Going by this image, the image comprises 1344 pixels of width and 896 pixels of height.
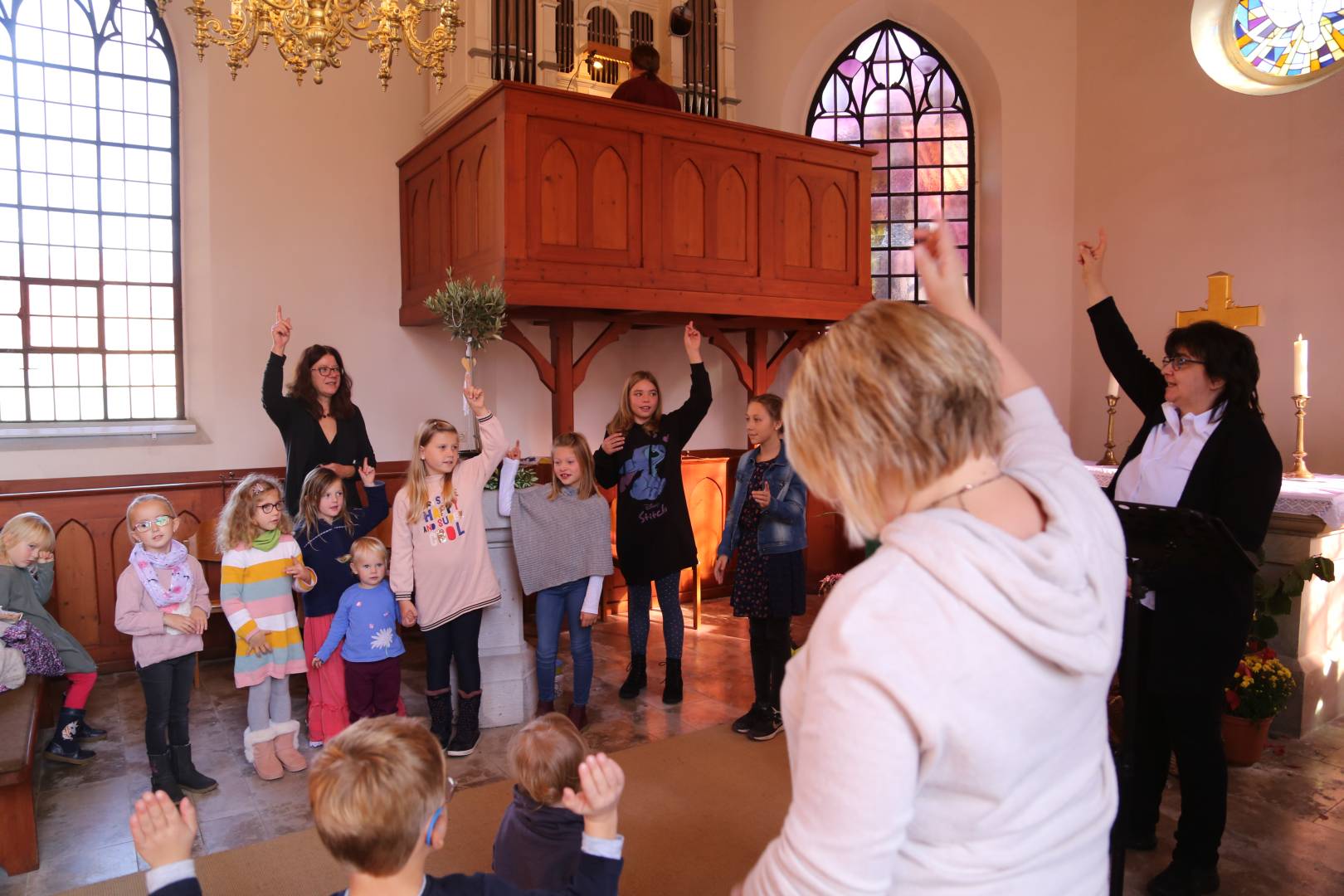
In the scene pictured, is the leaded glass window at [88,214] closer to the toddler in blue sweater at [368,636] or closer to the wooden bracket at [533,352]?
the wooden bracket at [533,352]

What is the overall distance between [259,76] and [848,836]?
7013 millimetres

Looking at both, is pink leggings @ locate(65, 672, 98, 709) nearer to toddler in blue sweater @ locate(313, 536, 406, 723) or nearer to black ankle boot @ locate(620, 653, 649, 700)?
toddler in blue sweater @ locate(313, 536, 406, 723)

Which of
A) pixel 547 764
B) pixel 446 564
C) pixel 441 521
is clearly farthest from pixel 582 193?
pixel 547 764

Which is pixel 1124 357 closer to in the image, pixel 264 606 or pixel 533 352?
pixel 264 606

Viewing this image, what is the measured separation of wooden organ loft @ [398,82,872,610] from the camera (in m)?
5.74

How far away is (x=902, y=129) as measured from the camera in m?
8.98

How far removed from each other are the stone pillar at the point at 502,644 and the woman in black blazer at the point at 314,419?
2.85 feet

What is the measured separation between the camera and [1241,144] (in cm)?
727

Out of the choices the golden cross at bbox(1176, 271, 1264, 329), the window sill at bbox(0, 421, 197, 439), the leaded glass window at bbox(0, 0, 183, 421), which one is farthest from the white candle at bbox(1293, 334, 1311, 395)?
the leaded glass window at bbox(0, 0, 183, 421)

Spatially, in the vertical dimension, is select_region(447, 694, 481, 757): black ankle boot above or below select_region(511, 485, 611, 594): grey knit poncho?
below

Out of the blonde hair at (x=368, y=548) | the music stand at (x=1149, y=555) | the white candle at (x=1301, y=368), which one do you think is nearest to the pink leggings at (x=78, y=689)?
the blonde hair at (x=368, y=548)

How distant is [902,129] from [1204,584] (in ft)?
22.6

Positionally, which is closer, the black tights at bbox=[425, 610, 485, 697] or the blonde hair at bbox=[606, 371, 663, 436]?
the black tights at bbox=[425, 610, 485, 697]

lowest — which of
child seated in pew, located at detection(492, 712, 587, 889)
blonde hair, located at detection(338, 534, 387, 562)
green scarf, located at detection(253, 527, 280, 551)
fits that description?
child seated in pew, located at detection(492, 712, 587, 889)
